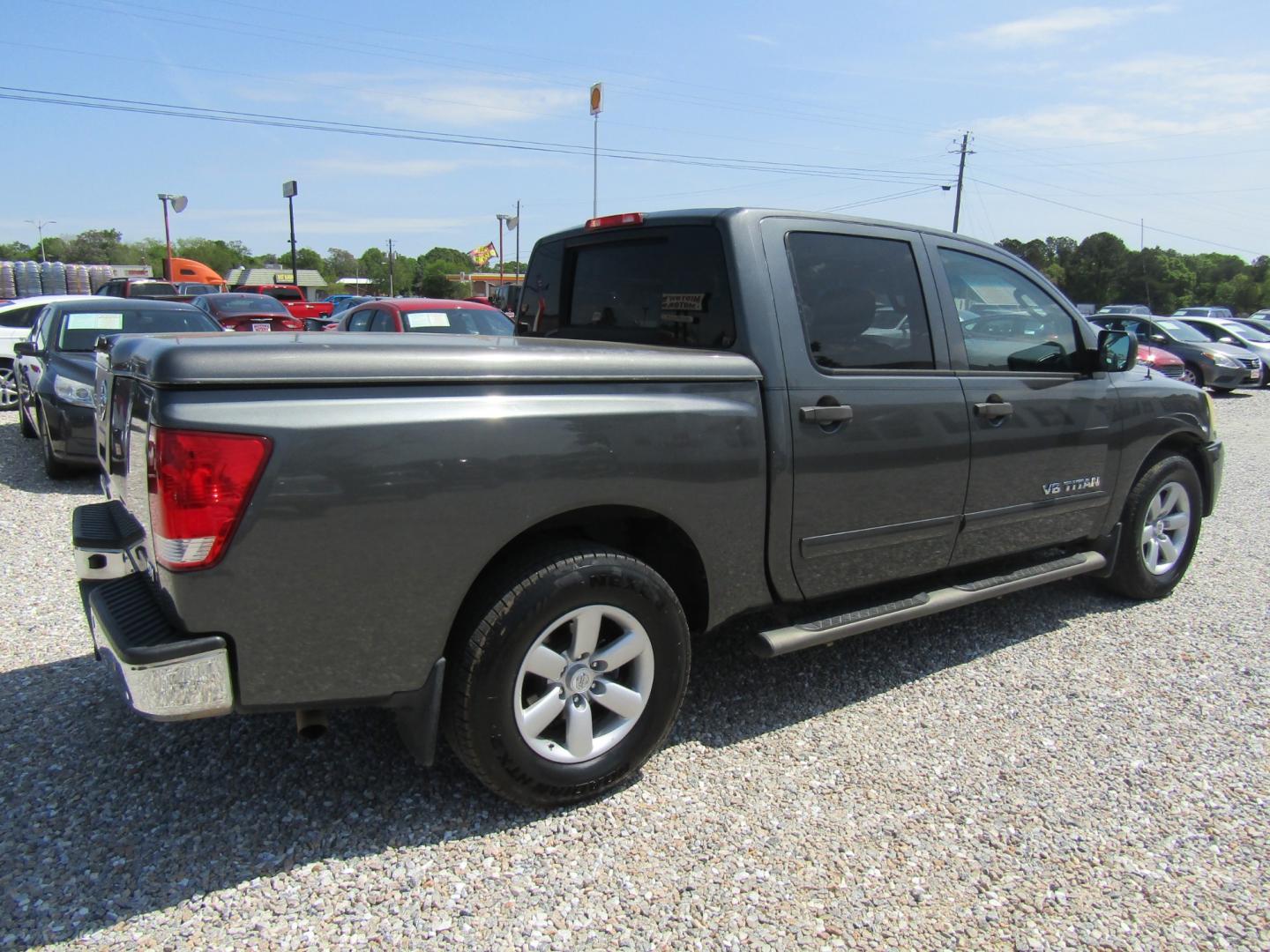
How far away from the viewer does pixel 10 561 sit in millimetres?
5219

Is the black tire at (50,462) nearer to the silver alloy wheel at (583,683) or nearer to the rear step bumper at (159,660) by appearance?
the rear step bumper at (159,660)

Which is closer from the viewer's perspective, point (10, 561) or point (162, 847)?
point (162, 847)

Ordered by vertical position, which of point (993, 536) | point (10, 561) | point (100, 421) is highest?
point (100, 421)

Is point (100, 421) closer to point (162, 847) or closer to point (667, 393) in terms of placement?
A: point (162, 847)

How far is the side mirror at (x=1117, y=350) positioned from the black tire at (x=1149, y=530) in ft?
2.29

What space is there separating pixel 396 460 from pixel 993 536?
2.76m

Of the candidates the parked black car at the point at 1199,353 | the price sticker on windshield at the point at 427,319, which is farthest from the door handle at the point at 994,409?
the parked black car at the point at 1199,353

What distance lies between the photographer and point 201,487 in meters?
2.12

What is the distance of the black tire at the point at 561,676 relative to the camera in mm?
2541

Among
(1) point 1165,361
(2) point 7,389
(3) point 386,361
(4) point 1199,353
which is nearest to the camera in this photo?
(3) point 386,361

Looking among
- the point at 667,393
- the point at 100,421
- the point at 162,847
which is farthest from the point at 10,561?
the point at 667,393

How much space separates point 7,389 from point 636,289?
467 inches

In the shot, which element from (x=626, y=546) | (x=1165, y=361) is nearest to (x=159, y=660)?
(x=626, y=546)

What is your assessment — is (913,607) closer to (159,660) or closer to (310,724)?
(310,724)
